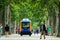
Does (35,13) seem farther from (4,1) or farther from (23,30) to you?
(4,1)

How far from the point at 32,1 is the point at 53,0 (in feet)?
22.1

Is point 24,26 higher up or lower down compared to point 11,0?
lower down

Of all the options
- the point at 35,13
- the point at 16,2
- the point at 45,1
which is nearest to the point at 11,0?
the point at 16,2

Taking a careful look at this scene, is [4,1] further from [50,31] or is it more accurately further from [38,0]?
[50,31]

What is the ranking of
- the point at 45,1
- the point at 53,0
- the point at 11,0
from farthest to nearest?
the point at 11,0
the point at 45,1
the point at 53,0

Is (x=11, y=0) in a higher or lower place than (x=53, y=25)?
higher

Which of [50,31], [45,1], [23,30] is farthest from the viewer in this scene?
[50,31]

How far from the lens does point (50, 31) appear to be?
61.2 meters

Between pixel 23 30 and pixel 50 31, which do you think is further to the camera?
pixel 50 31

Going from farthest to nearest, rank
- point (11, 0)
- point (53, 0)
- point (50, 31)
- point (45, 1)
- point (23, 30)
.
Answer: point (50, 31), point (23, 30), point (11, 0), point (45, 1), point (53, 0)

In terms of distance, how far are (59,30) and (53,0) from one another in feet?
13.8

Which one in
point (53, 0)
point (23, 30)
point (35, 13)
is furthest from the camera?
point (35, 13)

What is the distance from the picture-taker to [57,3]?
147ft

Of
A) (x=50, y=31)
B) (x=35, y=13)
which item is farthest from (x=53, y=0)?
(x=35, y=13)
